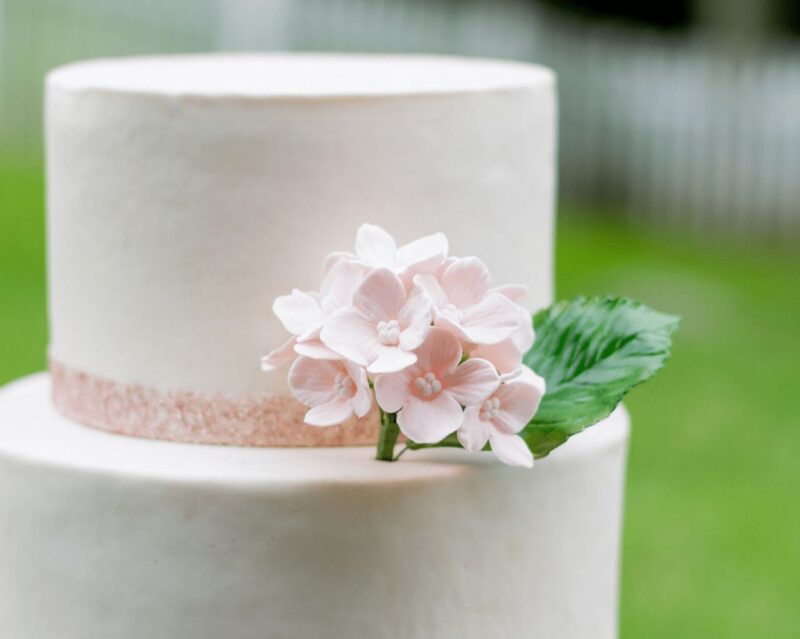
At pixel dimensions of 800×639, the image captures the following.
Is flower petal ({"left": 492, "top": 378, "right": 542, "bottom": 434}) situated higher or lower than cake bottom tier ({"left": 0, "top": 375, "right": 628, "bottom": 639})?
higher

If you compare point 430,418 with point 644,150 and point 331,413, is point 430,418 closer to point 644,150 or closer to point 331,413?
point 331,413

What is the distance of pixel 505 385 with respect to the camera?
125 centimetres

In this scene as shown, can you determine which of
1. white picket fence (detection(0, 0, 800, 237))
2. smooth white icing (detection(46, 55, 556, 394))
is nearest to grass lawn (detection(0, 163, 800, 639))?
white picket fence (detection(0, 0, 800, 237))

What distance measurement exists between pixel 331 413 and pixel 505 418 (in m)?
0.15

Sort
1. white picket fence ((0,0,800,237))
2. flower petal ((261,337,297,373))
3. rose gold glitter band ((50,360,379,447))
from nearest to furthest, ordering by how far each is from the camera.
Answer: flower petal ((261,337,297,373)) < rose gold glitter band ((50,360,379,447)) < white picket fence ((0,0,800,237))

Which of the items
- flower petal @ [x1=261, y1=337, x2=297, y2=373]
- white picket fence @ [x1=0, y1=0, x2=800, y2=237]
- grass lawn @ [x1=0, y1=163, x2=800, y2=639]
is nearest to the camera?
flower petal @ [x1=261, y1=337, x2=297, y2=373]

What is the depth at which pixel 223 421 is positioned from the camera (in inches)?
55.4

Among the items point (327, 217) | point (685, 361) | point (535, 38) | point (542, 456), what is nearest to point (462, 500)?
point (542, 456)

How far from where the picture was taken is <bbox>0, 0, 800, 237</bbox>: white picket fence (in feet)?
18.5

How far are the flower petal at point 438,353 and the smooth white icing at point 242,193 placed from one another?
201 mm

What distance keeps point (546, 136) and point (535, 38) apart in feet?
15.0

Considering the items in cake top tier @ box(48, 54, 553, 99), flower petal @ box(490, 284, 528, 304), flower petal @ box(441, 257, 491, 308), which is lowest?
flower petal @ box(490, 284, 528, 304)

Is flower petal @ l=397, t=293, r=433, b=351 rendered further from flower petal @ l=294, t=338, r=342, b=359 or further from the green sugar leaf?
the green sugar leaf

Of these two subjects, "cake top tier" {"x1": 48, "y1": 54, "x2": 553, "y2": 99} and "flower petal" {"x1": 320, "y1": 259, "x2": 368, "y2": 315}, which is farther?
"cake top tier" {"x1": 48, "y1": 54, "x2": 553, "y2": 99}
